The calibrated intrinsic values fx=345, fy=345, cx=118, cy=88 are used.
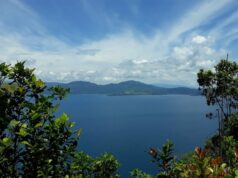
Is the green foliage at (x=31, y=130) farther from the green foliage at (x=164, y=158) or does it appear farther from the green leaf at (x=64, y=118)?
the green foliage at (x=164, y=158)

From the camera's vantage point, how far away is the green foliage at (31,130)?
5008 millimetres

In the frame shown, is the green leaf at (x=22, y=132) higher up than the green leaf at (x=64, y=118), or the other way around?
the green leaf at (x=64, y=118)

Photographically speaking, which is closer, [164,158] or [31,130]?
[31,130]

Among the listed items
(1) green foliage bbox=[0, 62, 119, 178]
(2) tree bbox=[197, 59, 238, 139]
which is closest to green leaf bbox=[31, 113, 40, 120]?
(1) green foliage bbox=[0, 62, 119, 178]

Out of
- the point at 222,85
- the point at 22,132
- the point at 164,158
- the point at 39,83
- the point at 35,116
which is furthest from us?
the point at 222,85

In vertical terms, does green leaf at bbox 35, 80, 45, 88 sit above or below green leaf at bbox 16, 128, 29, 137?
above

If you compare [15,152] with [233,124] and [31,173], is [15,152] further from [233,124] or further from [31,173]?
[233,124]

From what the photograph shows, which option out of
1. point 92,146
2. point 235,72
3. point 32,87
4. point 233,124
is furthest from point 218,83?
point 92,146

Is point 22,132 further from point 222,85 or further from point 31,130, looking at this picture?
point 222,85

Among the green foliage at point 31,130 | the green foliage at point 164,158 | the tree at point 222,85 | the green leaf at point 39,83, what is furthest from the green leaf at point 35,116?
the tree at point 222,85

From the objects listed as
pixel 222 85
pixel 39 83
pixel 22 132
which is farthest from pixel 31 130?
pixel 222 85

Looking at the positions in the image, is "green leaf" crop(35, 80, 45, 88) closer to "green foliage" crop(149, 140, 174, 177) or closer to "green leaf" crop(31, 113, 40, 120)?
"green leaf" crop(31, 113, 40, 120)

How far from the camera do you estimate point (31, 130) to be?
5.09m

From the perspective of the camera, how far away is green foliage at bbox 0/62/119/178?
16.4ft
